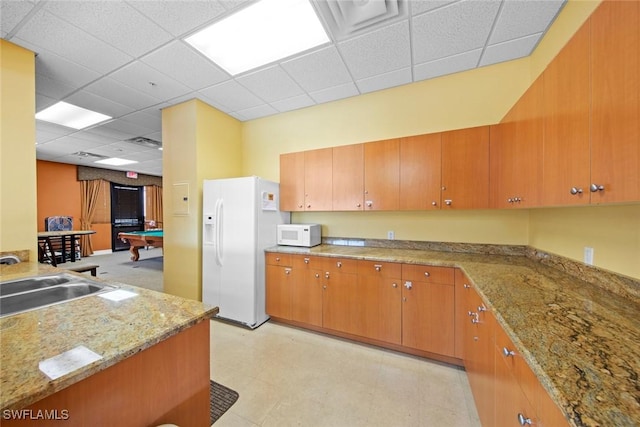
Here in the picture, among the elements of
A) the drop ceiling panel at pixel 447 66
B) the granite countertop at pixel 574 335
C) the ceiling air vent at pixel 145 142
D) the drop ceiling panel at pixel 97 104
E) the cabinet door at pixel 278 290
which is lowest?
the cabinet door at pixel 278 290

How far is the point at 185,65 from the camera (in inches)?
97.3

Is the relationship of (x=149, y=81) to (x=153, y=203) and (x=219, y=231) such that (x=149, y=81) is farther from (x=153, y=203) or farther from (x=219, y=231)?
(x=153, y=203)

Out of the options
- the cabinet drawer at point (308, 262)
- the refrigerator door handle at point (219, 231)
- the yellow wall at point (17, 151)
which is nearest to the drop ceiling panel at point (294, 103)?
the refrigerator door handle at point (219, 231)

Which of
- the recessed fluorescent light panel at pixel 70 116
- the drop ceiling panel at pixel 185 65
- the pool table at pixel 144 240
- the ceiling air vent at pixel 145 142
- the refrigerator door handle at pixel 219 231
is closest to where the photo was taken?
the drop ceiling panel at pixel 185 65

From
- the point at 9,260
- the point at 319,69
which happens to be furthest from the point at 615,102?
the point at 9,260

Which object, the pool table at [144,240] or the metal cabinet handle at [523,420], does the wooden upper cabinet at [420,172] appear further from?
the pool table at [144,240]

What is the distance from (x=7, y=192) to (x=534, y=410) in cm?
380

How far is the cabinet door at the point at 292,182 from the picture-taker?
3166mm

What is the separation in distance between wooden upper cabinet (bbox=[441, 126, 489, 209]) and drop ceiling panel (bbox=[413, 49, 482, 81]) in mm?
736

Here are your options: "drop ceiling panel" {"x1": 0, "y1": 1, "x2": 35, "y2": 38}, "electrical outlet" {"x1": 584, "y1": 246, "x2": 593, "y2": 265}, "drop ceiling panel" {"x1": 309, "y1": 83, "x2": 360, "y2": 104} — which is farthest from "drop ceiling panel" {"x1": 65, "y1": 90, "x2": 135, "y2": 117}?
"electrical outlet" {"x1": 584, "y1": 246, "x2": 593, "y2": 265}

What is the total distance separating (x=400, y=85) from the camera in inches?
113

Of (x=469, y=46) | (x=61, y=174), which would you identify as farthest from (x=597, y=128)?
(x=61, y=174)

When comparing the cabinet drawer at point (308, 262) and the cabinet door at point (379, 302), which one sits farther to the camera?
the cabinet drawer at point (308, 262)

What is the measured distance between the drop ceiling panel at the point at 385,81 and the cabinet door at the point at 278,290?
2.41m
